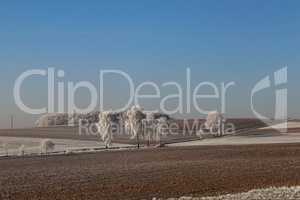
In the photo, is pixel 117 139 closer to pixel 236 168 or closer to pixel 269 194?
pixel 236 168

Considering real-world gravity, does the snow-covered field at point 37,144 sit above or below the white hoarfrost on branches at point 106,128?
below

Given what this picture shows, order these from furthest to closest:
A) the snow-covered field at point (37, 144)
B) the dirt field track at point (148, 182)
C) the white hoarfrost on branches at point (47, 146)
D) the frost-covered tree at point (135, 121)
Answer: the frost-covered tree at point (135, 121), the snow-covered field at point (37, 144), the white hoarfrost on branches at point (47, 146), the dirt field track at point (148, 182)

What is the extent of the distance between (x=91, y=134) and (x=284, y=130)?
45468 millimetres

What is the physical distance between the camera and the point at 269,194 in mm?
25891

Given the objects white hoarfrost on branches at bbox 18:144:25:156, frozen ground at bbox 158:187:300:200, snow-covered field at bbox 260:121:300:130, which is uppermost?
frozen ground at bbox 158:187:300:200

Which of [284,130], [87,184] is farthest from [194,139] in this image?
[87,184]

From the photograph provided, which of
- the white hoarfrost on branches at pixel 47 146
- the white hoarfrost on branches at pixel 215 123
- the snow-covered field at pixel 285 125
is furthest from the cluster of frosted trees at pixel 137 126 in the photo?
the snow-covered field at pixel 285 125

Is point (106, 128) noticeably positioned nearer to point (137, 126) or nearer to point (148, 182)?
point (137, 126)

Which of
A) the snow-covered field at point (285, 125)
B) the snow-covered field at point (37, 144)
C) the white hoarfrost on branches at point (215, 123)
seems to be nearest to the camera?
the snow-covered field at point (37, 144)

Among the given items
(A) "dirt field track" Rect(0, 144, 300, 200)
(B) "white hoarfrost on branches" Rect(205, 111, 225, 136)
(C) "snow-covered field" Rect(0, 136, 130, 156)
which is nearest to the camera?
(A) "dirt field track" Rect(0, 144, 300, 200)

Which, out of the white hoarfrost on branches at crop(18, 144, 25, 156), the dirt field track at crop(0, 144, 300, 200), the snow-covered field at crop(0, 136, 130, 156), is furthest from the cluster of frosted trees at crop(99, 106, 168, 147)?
the dirt field track at crop(0, 144, 300, 200)

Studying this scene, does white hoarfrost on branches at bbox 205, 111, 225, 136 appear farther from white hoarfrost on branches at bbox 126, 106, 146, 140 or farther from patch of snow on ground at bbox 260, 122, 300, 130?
white hoarfrost on branches at bbox 126, 106, 146, 140

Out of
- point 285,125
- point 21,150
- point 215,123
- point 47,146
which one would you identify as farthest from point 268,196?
point 285,125

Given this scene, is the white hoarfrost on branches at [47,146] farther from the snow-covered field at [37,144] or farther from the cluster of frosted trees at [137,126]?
the cluster of frosted trees at [137,126]
